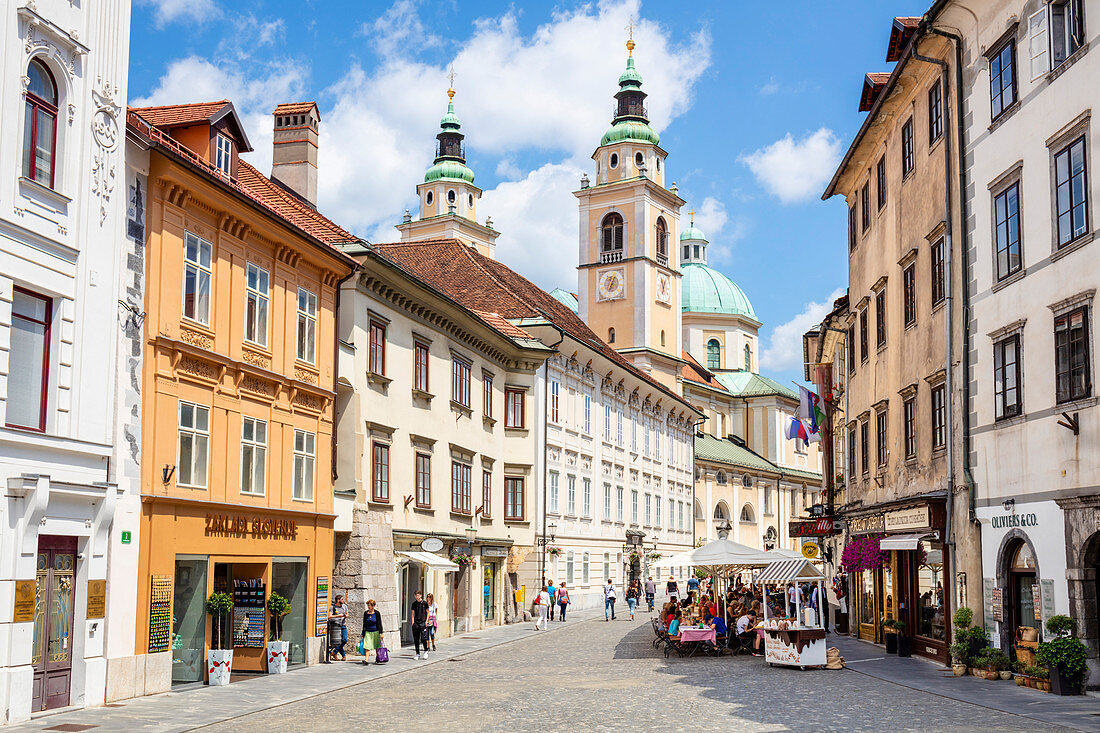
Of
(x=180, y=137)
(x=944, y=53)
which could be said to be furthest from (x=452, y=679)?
(x=944, y=53)

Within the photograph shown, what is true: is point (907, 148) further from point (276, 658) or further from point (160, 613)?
point (160, 613)

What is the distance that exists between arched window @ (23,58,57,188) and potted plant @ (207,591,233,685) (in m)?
8.92

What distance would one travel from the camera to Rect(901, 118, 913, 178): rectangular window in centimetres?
3034

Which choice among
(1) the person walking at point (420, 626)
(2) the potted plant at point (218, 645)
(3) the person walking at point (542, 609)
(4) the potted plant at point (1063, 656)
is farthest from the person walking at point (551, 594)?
(4) the potted plant at point (1063, 656)

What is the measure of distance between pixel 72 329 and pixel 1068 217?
17.3 metres

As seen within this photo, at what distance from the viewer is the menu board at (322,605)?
90.7ft

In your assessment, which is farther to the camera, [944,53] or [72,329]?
[944,53]

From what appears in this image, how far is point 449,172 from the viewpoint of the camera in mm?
116500

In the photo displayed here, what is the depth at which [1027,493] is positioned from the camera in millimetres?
22578

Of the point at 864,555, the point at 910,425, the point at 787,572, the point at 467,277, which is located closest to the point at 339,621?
the point at 787,572

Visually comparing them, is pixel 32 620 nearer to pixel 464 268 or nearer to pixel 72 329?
pixel 72 329

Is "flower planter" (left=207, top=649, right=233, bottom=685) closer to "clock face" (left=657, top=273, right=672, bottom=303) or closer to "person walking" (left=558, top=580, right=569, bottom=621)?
"person walking" (left=558, top=580, right=569, bottom=621)

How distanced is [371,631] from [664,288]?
68752mm

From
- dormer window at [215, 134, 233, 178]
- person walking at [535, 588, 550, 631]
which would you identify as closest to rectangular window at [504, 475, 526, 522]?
person walking at [535, 588, 550, 631]
